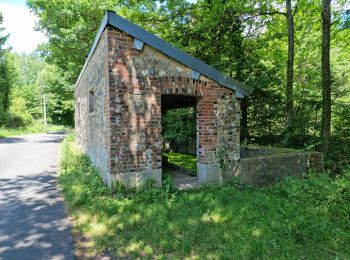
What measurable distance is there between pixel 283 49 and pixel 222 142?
10.7m

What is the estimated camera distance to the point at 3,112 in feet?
92.6

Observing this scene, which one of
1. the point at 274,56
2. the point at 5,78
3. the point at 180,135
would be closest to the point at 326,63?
the point at 274,56

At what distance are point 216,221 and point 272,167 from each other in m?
A: 3.53

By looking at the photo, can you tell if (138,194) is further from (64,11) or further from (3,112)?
(3,112)

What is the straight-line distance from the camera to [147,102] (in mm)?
5969

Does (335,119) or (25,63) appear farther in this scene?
(25,63)

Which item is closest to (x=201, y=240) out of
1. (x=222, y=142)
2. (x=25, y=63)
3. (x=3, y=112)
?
(x=222, y=142)

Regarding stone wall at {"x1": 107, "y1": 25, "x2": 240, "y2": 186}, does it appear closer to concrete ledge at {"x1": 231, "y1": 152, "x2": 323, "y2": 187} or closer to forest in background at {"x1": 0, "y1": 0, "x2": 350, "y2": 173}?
concrete ledge at {"x1": 231, "y1": 152, "x2": 323, "y2": 187}

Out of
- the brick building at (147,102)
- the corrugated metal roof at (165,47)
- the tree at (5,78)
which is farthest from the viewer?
the tree at (5,78)

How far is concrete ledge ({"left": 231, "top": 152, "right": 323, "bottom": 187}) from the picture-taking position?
707 centimetres

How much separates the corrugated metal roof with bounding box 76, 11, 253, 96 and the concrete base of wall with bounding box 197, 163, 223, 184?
211cm

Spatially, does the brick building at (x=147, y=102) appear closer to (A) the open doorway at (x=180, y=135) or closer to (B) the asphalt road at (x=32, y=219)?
(B) the asphalt road at (x=32, y=219)

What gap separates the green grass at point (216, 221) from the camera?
11.8 feet

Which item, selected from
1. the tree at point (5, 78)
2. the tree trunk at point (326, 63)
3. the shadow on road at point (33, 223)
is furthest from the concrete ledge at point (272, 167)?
the tree at point (5, 78)
